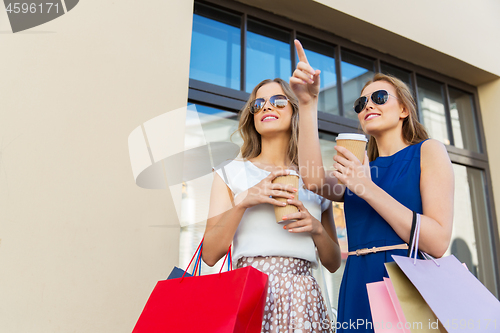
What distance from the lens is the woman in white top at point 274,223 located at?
1411mm

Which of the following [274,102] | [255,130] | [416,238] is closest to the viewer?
[416,238]

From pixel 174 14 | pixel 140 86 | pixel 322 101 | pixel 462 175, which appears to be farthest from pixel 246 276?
pixel 462 175

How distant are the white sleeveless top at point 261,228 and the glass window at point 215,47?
1.26 metres

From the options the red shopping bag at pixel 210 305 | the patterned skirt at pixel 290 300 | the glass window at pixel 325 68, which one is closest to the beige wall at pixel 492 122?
the glass window at pixel 325 68

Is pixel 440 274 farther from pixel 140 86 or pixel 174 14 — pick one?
pixel 174 14

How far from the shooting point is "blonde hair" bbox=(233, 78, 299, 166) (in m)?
1.77

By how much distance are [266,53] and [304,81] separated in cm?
183

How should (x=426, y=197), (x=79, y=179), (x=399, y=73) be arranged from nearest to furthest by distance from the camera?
(x=426, y=197) → (x=79, y=179) → (x=399, y=73)

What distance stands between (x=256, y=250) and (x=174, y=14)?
179 centimetres

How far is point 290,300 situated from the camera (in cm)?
142

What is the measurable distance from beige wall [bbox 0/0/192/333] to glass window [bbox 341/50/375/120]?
166 centimetres

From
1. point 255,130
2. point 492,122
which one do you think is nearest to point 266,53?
point 255,130

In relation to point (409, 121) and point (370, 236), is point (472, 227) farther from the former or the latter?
point (370, 236)

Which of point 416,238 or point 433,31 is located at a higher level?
point 433,31
